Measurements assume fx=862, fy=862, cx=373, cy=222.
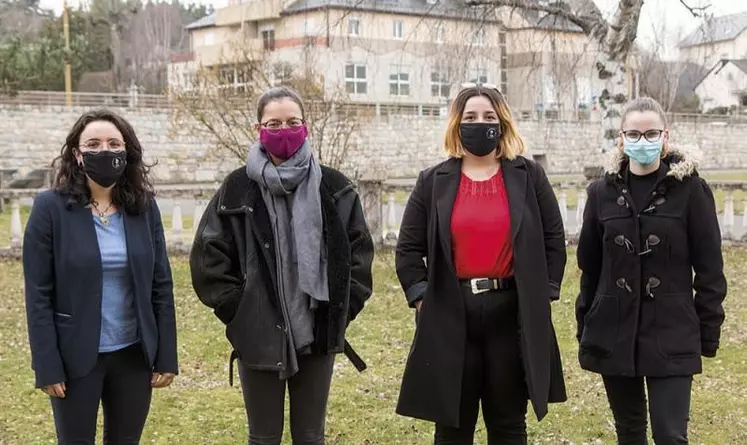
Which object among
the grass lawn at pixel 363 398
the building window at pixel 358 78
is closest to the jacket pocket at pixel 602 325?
the grass lawn at pixel 363 398

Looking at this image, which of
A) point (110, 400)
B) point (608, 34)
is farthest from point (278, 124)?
point (608, 34)

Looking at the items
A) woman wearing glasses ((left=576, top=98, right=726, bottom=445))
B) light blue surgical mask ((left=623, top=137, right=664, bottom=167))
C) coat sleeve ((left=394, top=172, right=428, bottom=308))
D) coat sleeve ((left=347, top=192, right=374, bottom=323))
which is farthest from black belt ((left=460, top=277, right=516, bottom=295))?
light blue surgical mask ((left=623, top=137, right=664, bottom=167))

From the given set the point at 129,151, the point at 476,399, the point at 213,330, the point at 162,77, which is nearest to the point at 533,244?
the point at 476,399

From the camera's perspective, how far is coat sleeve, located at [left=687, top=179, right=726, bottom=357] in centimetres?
405

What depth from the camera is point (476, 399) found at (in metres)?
4.05

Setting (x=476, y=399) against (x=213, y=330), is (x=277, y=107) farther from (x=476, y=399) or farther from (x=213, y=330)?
(x=213, y=330)

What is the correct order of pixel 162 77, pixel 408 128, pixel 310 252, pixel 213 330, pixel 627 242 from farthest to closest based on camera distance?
pixel 162 77, pixel 408 128, pixel 213 330, pixel 627 242, pixel 310 252

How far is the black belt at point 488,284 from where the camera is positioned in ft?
12.8

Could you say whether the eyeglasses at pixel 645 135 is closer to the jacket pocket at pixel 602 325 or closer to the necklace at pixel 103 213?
the jacket pocket at pixel 602 325

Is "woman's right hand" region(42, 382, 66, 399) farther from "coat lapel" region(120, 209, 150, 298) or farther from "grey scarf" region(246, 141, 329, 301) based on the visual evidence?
"grey scarf" region(246, 141, 329, 301)

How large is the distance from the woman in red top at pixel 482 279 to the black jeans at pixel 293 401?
402 mm

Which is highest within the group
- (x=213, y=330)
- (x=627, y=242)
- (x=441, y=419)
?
(x=627, y=242)

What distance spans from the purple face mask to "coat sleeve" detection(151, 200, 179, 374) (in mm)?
601

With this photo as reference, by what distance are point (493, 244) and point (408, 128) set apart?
31929mm
